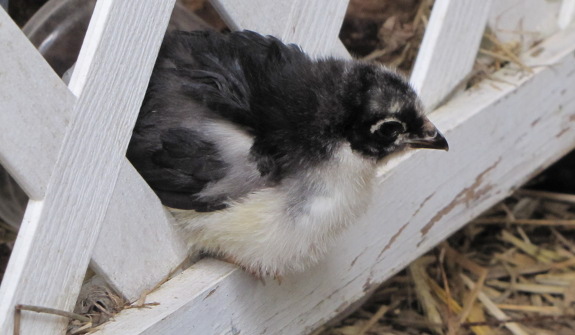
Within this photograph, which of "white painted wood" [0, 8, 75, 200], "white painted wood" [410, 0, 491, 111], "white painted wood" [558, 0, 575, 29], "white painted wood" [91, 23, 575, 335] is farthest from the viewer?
"white painted wood" [558, 0, 575, 29]

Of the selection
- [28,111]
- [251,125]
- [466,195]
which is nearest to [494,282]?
[466,195]

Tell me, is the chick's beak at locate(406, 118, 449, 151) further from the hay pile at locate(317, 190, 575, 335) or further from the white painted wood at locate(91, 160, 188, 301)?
the hay pile at locate(317, 190, 575, 335)

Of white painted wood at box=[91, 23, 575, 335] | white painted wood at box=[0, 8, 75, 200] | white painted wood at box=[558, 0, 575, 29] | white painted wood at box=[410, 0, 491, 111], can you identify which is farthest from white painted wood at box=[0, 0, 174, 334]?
white painted wood at box=[558, 0, 575, 29]

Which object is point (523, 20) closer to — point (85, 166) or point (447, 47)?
point (447, 47)

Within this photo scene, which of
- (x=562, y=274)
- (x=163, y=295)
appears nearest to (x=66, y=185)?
(x=163, y=295)

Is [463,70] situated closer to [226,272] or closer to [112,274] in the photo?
[226,272]

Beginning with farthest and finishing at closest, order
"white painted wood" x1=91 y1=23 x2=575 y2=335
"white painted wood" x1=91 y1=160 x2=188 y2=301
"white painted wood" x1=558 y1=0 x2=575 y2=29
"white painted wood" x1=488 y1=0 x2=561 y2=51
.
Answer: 1. "white painted wood" x1=558 y1=0 x2=575 y2=29
2. "white painted wood" x1=488 y1=0 x2=561 y2=51
3. "white painted wood" x1=91 y1=23 x2=575 y2=335
4. "white painted wood" x1=91 y1=160 x2=188 y2=301
